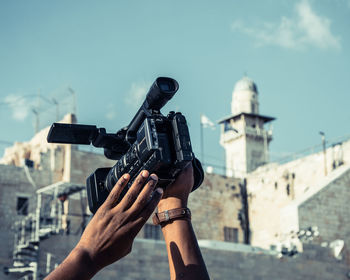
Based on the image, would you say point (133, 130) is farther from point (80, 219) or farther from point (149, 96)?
point (80, 219)

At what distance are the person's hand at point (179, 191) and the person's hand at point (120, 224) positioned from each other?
23cm

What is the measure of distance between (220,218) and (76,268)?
21.5m

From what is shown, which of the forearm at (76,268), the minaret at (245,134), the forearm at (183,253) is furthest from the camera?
the minaret at (245,134)

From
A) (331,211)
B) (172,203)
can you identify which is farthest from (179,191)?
(331,211)

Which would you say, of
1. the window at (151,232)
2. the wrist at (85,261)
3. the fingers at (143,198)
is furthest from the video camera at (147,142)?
the window at (151,232)

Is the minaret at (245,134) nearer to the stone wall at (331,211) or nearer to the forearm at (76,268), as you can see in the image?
the stone wall at (331,211)

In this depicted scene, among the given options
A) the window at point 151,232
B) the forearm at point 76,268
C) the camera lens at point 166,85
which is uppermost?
the window at point 151,232

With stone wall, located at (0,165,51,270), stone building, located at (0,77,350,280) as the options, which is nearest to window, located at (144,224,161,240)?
stone building, located at (0,77,350,280)

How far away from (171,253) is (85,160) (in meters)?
18.5

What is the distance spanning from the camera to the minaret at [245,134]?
110 ft

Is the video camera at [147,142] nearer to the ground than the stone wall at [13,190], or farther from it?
nearer to the ground

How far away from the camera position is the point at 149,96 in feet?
6.12

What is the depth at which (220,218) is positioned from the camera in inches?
898

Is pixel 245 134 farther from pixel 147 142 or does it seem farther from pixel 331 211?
pixel 147 142
